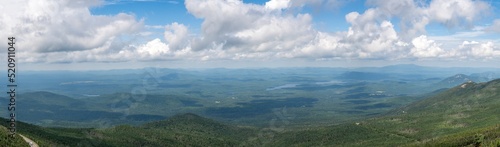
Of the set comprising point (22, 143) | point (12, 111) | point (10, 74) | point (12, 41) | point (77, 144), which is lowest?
point (77, 144)

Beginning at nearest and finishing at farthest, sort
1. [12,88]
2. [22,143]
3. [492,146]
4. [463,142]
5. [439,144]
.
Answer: [12,88] → [492,146] → [22,143] → [463,142] → [439,144]

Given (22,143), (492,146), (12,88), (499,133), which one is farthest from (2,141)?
(499,133)

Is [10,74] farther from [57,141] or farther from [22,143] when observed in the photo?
[57,141]

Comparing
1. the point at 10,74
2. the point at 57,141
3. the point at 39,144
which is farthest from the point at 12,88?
the point at 57,141

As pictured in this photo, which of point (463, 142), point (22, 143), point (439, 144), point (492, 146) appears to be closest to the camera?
point (492, 146)

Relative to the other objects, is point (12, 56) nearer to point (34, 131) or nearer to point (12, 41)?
point (12, 41)

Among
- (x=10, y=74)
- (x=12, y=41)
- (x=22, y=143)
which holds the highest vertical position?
(x=12, y=41)

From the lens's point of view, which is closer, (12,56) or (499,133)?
(12,56)

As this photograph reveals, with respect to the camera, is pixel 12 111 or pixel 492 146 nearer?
pixel 12 111

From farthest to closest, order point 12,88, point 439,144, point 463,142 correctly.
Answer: point 439,144, point 463,142, point 12,88

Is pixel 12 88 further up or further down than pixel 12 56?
further down
